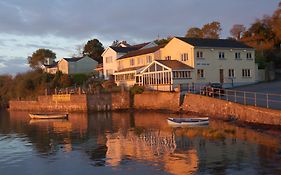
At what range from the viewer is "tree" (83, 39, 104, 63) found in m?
123

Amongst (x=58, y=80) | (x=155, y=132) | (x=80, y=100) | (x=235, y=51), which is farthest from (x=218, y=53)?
(x=58, y=80)

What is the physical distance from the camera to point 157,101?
2438 inches

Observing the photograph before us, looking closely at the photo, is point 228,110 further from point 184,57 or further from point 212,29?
point 212,29

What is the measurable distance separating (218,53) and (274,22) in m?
23.0

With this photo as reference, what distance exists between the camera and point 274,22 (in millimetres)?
84375

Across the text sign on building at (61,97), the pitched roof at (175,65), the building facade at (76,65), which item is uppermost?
the building facade at (76,65)

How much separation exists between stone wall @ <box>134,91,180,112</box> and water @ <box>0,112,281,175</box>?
52.0 feet

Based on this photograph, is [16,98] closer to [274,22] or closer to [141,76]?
[141,76]

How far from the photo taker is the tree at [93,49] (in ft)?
402

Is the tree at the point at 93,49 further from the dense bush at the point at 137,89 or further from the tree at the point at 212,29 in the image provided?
the dense bush at the point at 137,89

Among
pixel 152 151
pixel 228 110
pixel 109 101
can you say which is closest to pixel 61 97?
pixel 109 101

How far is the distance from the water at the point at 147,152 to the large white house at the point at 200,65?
2251 cm

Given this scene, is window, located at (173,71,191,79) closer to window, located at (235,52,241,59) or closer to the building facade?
window, located at (235,52,241,59)

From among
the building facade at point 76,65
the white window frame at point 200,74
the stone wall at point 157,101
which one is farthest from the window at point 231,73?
the building facade at point 76,65
